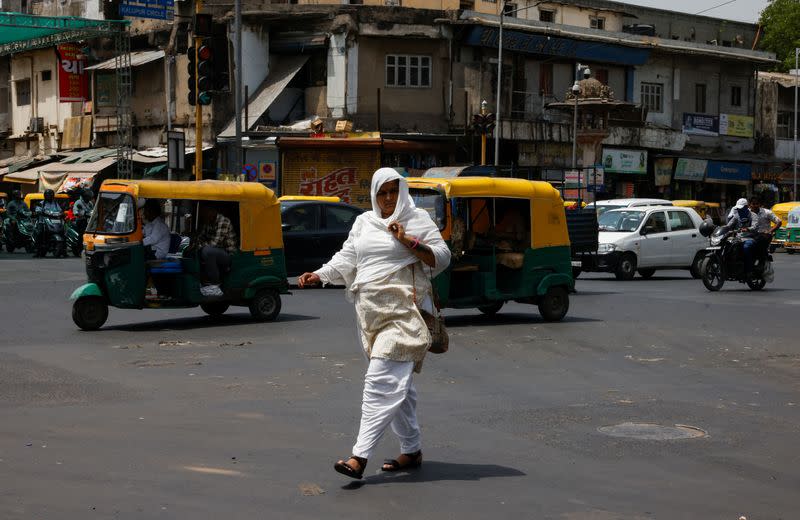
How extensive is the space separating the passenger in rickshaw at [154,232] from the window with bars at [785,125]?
48.4 m

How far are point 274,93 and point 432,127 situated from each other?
5854 mm

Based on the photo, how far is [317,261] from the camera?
2145 cm

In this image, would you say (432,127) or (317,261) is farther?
(432,127)

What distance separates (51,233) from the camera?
31.3 m

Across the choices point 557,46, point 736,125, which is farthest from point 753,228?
point 736,125

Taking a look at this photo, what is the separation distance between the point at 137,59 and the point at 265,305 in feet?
104

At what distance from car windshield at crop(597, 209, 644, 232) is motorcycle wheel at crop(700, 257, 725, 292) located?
4.22 metres

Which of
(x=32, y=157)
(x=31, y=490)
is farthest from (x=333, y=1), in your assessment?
(x=31, y=490)

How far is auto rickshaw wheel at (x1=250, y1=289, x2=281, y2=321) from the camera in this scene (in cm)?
1592

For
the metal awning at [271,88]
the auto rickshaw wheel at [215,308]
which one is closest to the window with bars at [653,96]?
the metal awning at [271,88]

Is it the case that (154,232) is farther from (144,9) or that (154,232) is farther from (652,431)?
(144,9)

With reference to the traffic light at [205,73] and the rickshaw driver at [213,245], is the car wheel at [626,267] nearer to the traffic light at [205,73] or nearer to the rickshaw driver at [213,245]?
the traffic light at [205,73]

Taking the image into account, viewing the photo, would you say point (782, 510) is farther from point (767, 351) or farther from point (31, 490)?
point (767, 351)

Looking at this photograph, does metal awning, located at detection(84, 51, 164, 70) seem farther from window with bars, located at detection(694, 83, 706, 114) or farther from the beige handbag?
Result: the beige handbag
